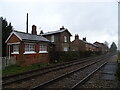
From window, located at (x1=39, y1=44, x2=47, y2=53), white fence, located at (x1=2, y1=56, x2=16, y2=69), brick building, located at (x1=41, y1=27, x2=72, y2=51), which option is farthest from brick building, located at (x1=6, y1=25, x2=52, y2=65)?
brick building, located at (x1=41, y1=27, x2=72, y2=51)

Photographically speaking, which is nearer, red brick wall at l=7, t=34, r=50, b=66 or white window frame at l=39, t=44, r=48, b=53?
red brick wall at l=7, t=34, r=50, b=66

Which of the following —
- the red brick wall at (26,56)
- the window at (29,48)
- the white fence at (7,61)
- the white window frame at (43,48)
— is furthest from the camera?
the white window frame at (43,48)

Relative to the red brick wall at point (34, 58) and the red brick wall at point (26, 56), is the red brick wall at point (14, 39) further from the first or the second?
the red brick wall at point (34, 58)

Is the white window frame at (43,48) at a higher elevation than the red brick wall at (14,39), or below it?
below

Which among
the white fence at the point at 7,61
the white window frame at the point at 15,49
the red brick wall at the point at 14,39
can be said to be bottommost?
the white fence at the point at 7,61

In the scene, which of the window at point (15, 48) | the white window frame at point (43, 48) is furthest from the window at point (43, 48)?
the window at point (15, 48)

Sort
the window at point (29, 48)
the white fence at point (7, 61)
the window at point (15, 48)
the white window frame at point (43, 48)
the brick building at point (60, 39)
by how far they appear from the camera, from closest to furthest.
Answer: the white fence at point (7, 61)
the window at point (29, 48)
the window at point (15, 48)
the white window frame at point (43, 48)
the brick building at point (60, 39)

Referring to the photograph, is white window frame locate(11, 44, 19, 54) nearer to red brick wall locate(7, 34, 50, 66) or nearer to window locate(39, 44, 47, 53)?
red brick wall locate(7, 34, 50, 66)

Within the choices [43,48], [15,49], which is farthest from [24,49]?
[43,48]

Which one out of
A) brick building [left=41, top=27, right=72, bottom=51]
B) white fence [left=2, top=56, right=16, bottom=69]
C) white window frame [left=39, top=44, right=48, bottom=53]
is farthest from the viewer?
brick building [left=41, top=27, right=72, bottom=51]

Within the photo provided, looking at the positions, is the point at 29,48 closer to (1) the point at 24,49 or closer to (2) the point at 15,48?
(1) the point at 24,49

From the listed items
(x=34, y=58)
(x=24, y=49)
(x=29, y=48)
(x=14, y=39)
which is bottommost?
(x=34, y=58)

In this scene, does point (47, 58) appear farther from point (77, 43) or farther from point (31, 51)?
point (77, 43)

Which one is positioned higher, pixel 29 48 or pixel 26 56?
pixel 29 48
